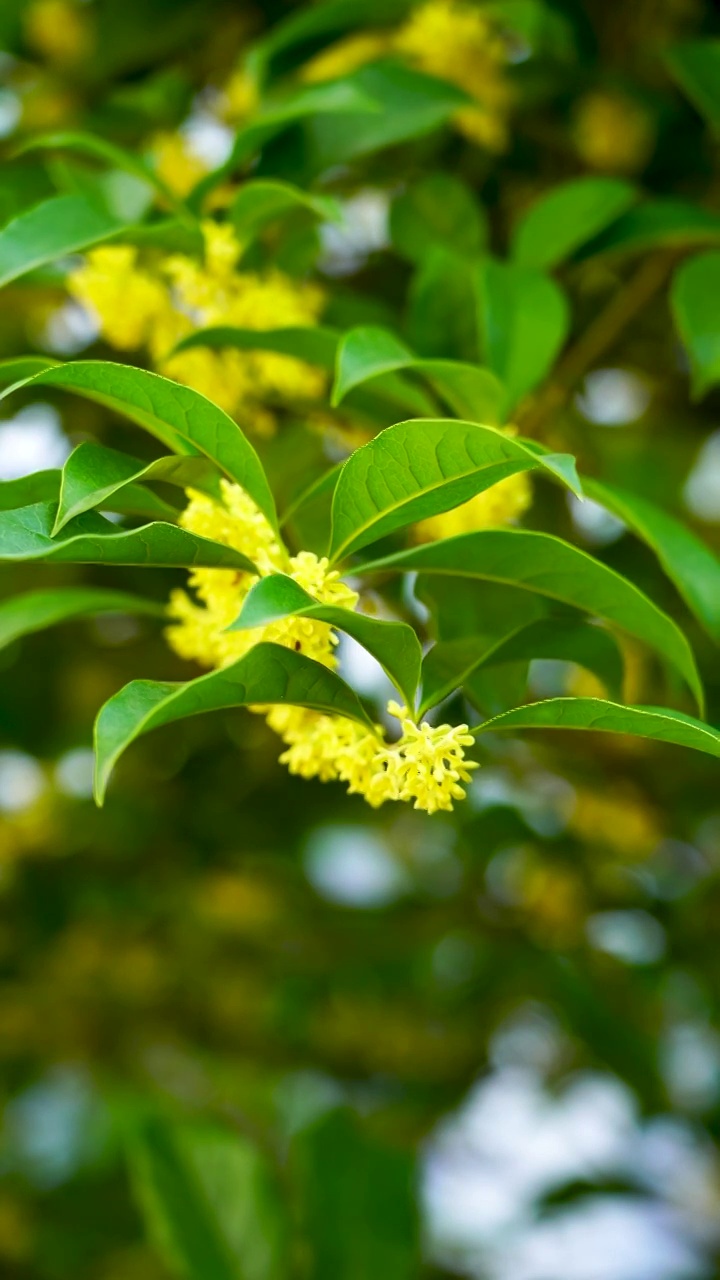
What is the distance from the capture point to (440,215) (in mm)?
762

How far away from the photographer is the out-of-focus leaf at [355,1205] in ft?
3.27

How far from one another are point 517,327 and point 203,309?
156 millimetres

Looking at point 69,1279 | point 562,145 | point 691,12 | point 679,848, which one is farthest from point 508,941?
point 691,12

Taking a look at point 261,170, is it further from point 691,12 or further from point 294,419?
point 691,12

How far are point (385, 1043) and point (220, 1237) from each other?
0.58 metres

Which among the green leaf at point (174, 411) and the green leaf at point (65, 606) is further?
the green leaf at point (65, 606)

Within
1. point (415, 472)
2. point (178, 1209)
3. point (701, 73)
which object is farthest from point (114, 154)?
point (178, 1209)

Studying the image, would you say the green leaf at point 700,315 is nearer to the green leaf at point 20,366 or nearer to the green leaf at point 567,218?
the green leaf at point 567,218

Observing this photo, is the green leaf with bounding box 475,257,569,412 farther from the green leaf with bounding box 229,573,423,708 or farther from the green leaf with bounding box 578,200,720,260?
the green leaf with bounding box 229,573,423,708

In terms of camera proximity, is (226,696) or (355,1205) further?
(355,1205)

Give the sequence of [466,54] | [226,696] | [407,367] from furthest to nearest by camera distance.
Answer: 1. [466,54]
2. [407,367]
3. [226,696]

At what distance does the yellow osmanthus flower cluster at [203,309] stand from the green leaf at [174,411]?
0.16 m

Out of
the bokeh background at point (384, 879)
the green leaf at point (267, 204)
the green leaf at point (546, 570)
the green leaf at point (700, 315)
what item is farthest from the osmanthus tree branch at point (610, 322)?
the green leaf at point (546, 570)

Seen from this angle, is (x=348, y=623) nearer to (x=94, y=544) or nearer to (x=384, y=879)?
(x=94, y=544)
